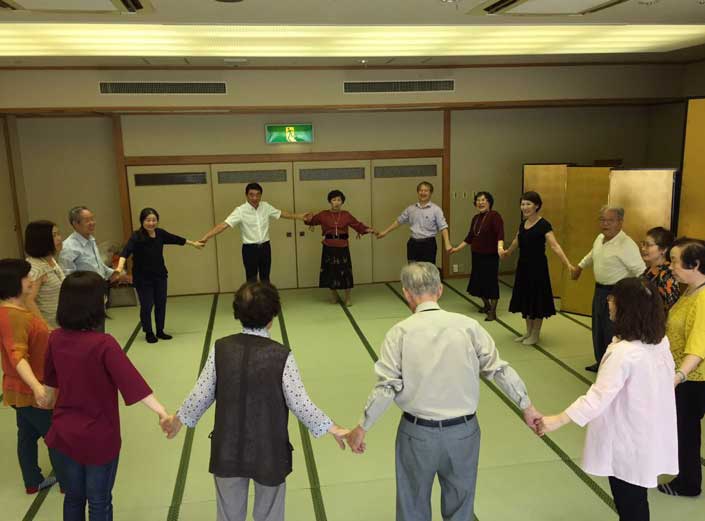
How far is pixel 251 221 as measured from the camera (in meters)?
6.96

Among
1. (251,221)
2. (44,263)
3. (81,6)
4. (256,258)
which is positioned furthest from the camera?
(256,258)

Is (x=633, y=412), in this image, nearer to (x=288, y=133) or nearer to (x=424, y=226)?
(x=424, y=226)

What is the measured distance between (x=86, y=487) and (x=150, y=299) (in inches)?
144

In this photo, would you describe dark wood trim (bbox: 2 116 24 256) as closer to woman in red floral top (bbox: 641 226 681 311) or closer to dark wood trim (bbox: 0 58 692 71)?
dark wood trim (bbox: 0 58 692 71)

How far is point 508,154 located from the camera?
8.51 m

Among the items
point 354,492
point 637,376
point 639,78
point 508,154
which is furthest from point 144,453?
point 639,78

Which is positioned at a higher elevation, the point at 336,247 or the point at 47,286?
the point at 47,286

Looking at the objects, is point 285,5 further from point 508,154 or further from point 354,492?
point 508,154

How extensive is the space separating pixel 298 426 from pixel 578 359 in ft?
9.18

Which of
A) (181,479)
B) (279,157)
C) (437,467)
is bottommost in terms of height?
(181,479)

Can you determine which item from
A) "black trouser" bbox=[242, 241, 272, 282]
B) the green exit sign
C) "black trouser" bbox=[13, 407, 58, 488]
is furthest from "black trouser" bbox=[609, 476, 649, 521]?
the green exit sign

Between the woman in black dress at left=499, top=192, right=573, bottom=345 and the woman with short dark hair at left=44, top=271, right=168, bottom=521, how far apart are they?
156 inches

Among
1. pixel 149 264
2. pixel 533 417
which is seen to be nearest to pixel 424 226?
pixel 149 264

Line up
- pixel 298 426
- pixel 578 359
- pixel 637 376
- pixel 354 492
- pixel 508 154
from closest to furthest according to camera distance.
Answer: pixel 637 376 < pixel 354 492 < pixel 298 426 < pixel 578 359 < pixel 508 154
